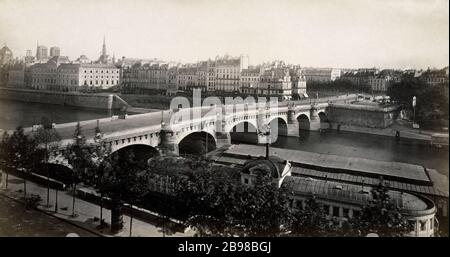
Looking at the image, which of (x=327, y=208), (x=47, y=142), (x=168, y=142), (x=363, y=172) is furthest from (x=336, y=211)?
(x=47, y=142)

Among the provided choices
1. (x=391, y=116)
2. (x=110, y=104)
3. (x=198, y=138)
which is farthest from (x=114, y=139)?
(x=391, y=116)

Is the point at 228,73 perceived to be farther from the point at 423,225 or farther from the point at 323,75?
the point at 423,225

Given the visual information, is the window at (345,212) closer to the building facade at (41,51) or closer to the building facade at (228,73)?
the building facade at (41,51)

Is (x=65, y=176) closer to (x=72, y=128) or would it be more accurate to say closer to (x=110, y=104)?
(x=72, y=128)

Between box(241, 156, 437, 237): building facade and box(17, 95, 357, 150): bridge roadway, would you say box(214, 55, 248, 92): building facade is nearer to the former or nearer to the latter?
box(17, 95, 357, 150): bridge roadway

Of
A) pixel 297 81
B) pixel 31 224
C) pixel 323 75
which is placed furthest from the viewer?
pixel 323 75

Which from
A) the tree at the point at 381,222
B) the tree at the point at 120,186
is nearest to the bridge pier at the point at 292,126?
the tree at the point at 120,186
